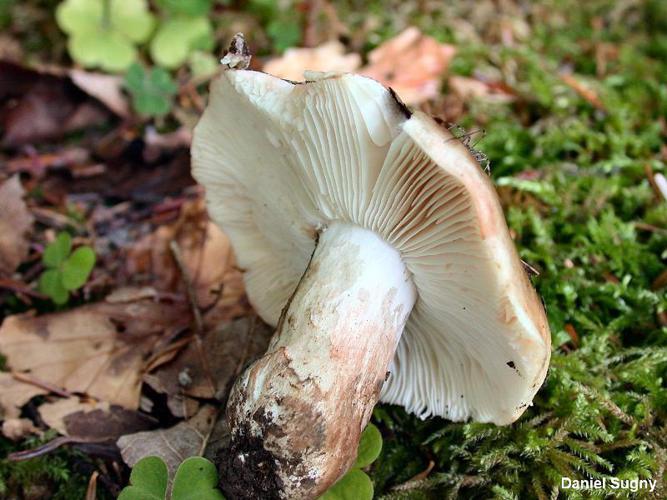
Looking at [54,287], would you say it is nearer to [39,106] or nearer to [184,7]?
[39,106]

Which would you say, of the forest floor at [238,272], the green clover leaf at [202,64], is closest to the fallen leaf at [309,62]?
the forest floor at [238,272]

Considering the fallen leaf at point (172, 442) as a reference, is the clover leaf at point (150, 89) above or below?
above

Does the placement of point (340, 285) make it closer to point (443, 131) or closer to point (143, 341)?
point (443, 131)

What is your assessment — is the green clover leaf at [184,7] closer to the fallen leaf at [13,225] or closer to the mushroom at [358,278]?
the fallen leaf at [13,225]

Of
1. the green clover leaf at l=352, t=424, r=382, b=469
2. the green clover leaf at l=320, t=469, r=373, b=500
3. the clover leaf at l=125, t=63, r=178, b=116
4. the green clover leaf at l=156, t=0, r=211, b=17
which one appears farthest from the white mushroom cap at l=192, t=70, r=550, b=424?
the green clover leaf at l=156, t=0, r=211, b=17

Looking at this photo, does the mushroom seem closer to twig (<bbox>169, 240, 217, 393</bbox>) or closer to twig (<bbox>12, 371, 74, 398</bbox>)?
twig (<bbox>169, 240, 217, 393</bbox>)

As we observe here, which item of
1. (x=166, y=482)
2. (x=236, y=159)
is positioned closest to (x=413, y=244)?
(x=236, y=159)

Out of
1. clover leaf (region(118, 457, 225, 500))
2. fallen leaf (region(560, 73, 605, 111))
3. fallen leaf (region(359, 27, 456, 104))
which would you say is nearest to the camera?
clover leaf (region(118, 457, 225, 500))
